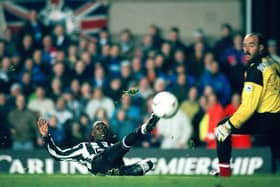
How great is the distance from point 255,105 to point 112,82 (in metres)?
5.62

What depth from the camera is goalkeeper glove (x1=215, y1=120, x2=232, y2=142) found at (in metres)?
9.47

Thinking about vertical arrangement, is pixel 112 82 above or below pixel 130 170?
above

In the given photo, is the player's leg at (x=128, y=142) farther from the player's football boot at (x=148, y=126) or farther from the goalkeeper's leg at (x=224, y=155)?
the goalkeeper's leg at (x=224, y=155)

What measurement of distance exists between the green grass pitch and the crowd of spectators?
5280mm

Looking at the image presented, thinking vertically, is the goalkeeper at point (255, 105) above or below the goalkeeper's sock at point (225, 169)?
above

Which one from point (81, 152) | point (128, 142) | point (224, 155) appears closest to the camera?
point (128, 142)

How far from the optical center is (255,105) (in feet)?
30.8

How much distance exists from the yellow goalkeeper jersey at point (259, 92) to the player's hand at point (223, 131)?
0.07 m

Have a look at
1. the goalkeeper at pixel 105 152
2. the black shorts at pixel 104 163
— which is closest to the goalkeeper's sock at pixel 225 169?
the goalkeeper at pixel 105 152

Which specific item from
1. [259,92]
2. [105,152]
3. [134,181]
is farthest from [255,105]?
[134,181]

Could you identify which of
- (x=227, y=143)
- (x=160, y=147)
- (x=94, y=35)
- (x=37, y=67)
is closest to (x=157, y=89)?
(x=160, y=147)

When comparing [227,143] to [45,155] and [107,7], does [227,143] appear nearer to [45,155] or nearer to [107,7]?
[45,155]

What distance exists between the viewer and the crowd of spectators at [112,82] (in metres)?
14.4

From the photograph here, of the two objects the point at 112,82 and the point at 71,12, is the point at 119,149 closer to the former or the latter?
the point at 112,82
